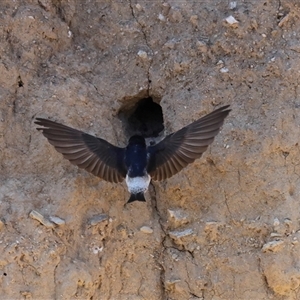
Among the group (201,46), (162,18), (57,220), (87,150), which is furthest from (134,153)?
(162,18)

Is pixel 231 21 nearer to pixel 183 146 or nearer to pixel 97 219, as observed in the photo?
pixel 183 146

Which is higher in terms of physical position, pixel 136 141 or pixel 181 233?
pixel 136 141

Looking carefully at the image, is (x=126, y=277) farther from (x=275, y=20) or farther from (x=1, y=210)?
(x=275, y=20)

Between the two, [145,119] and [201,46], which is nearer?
[201,46]

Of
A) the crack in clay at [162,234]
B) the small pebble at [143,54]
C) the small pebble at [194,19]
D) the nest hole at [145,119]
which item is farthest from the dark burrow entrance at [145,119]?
the small pebble at [194,19]

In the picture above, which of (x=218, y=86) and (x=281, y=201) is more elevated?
(x=218, y=86)

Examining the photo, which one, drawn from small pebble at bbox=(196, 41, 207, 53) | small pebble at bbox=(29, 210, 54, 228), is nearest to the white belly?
small pebble at bbox=(29, 210, 54, 228)

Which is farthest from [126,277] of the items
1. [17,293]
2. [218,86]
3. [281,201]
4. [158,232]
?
[218,86]
